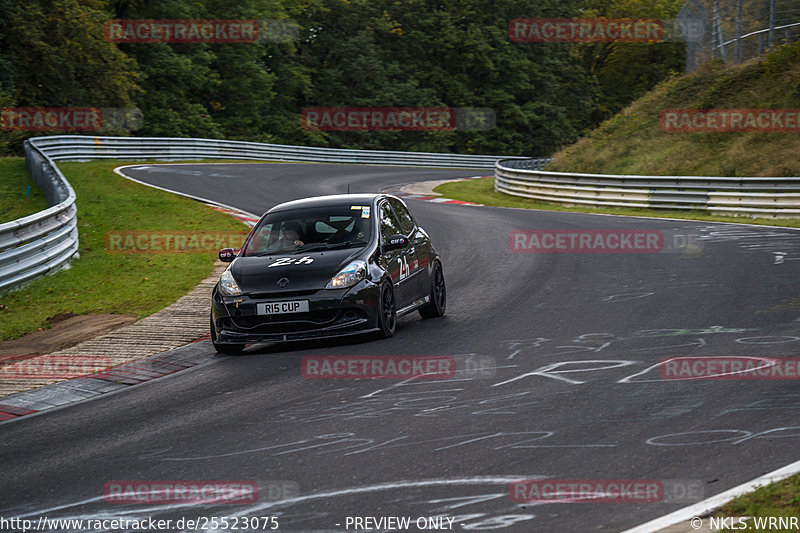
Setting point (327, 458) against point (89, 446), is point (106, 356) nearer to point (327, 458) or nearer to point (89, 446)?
point (89, 446)

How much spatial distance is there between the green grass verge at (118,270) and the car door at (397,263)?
3394 mm

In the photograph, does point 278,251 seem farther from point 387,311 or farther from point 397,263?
point 387,311

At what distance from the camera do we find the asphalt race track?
5285 mm

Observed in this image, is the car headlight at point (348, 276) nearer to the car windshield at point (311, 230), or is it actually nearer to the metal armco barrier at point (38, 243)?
the car windshield at point (311, 230)

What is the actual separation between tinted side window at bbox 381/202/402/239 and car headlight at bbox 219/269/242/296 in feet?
5.93

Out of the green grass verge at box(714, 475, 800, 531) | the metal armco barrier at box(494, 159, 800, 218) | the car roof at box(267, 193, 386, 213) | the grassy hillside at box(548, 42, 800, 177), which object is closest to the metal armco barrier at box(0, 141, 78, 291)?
the car roof at box(267, 193, 386, 213)

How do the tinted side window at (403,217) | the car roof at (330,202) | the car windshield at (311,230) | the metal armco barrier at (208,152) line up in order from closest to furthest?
the car windshield at (311,230), the car roof at (330,202), the tinted side window at (403,217), the metal armco barrier at (208,152)

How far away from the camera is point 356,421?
6.93m

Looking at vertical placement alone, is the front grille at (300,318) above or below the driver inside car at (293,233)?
below

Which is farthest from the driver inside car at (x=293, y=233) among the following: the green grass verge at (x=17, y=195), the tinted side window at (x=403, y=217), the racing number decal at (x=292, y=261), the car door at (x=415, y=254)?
the green grass verge at (x=17, y=195)

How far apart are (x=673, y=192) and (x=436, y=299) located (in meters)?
14.1

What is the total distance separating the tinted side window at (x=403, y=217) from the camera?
11836mm

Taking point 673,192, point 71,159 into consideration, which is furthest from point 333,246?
point 71,159

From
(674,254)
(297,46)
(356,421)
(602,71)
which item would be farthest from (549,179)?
(602,71)
